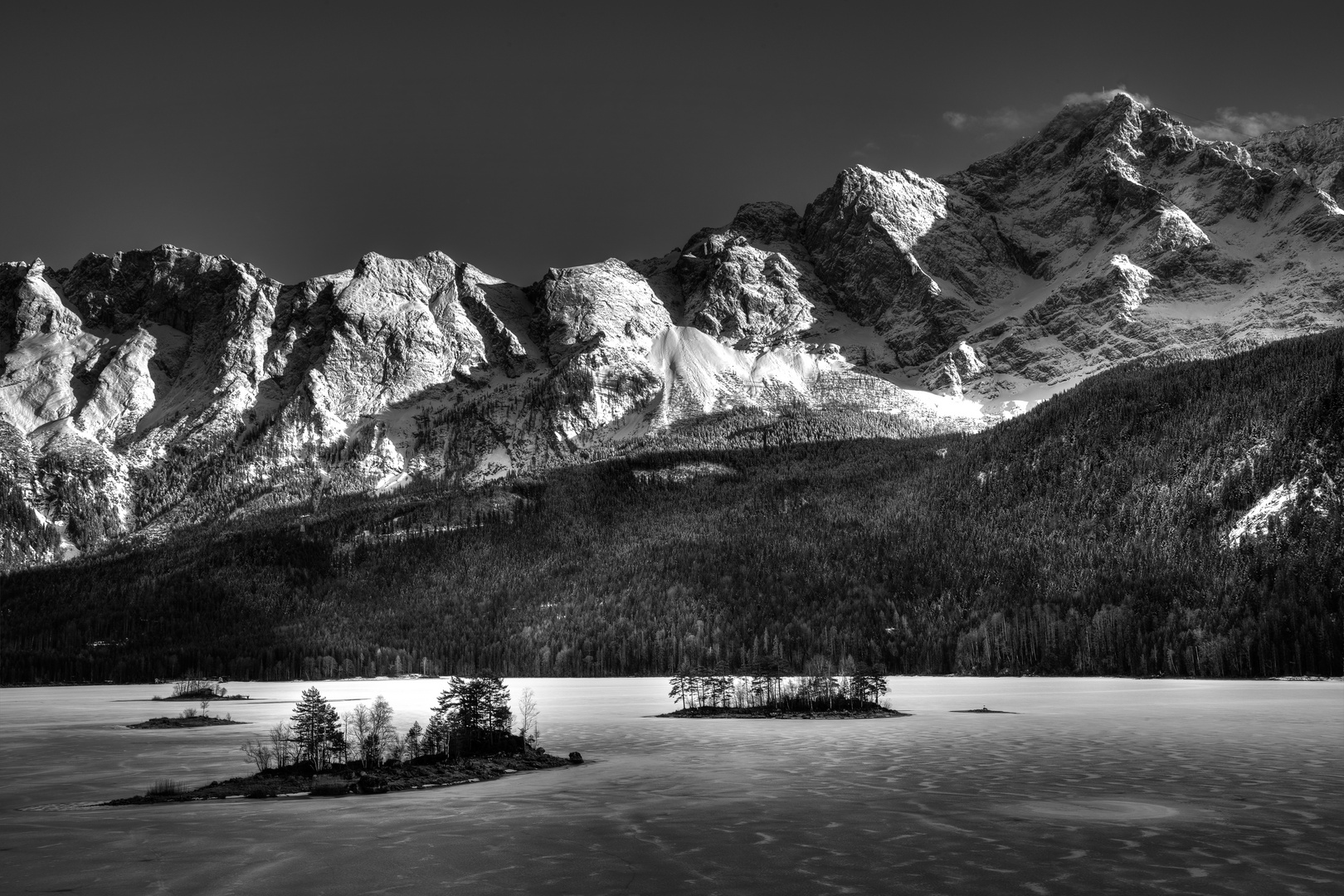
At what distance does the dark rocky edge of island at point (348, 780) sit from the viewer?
57469 mm

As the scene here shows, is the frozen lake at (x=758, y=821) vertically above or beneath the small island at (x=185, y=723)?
above

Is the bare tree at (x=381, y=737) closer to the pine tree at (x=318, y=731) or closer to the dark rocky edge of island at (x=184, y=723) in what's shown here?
the pine tree at (x=318, y=731)

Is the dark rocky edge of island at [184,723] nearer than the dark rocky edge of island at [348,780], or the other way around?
the dark rocky edge of island at [348,780]

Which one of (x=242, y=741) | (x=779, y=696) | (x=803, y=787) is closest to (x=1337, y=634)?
(x=779, y=696)

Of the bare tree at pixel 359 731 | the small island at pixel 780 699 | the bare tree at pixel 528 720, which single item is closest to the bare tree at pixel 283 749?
the bare tree at pixel 359 731

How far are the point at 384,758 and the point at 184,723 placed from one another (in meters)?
64.2

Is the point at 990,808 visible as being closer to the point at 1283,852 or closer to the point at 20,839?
the point at 1283,852

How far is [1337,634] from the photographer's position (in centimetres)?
17625

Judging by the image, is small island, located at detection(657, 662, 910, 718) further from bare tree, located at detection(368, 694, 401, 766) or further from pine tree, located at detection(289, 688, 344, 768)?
pine tree, located at detection(289, 688, 344, 768)

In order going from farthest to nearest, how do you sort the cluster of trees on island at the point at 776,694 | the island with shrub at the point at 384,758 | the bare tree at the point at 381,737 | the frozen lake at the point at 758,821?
the cluster of trees on island at the point at 776,694, the bare tree at the point at 381,737, the island with shrub at the point at 384,758, the frozen lake at the point at 758,821

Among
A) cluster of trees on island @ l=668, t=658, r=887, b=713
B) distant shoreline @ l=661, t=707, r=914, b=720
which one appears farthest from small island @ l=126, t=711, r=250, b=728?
cluster of trees on island @ l=668, t=658, r=887, b=713

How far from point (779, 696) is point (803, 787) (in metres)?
79.2

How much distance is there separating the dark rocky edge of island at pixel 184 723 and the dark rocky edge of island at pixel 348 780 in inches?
2492

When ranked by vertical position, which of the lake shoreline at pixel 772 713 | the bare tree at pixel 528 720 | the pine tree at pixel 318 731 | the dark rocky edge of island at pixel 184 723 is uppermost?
the pine tree at pixel 318 731
